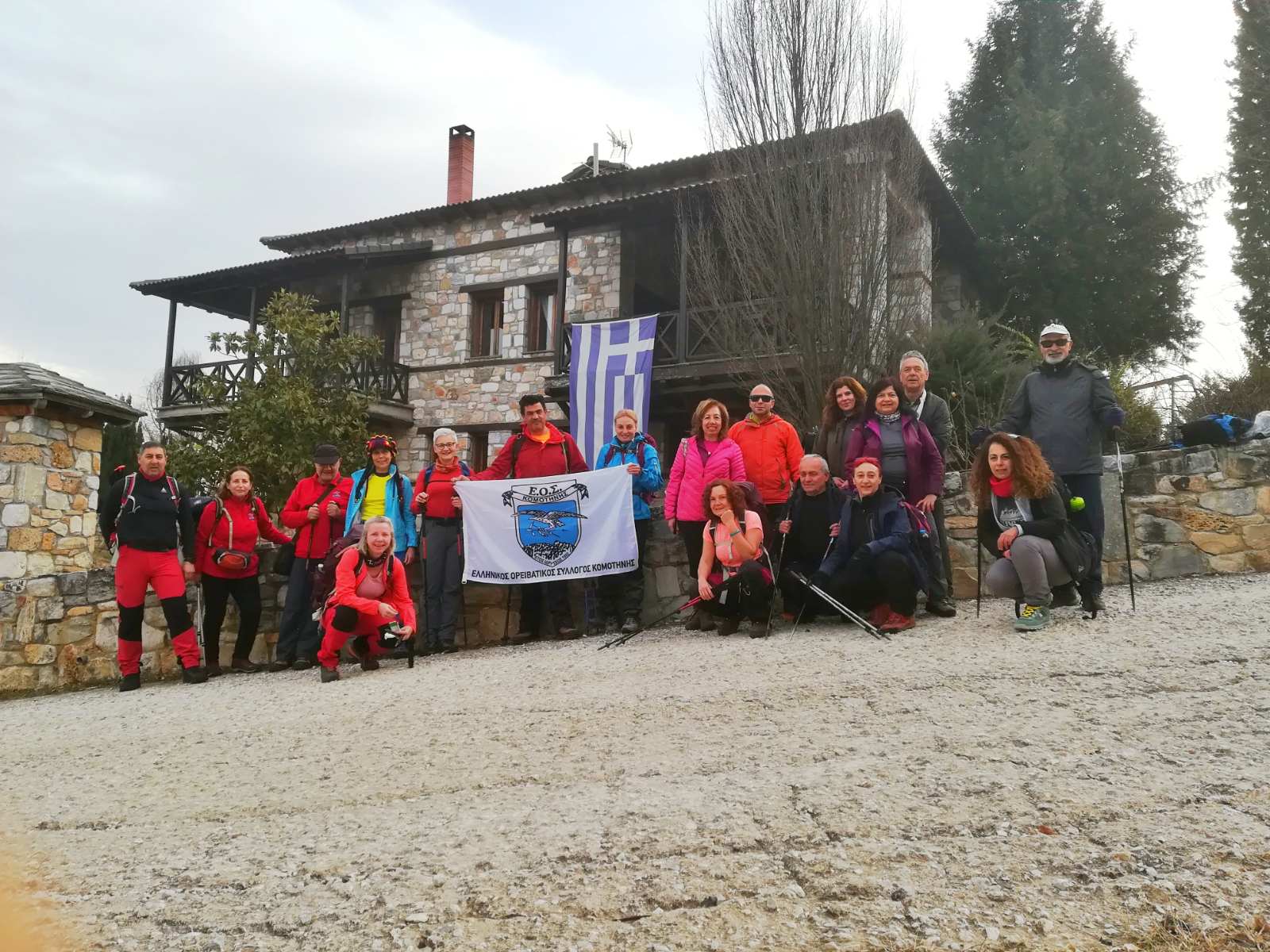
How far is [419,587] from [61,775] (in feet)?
11.1

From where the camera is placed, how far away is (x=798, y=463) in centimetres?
644

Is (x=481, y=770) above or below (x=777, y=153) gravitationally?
below

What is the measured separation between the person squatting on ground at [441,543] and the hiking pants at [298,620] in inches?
32.2

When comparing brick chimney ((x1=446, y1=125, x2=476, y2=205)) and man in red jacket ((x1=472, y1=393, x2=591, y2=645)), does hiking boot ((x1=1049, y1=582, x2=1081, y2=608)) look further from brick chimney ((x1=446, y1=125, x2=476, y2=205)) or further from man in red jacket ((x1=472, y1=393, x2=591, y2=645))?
brick chimney ((x1=446, y1=125, x2=476, y2=205))

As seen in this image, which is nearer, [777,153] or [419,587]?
[419,587]

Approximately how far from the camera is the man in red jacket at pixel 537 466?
→ 6910mm

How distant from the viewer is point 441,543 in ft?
22.3

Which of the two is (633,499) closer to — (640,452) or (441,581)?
(640,452)

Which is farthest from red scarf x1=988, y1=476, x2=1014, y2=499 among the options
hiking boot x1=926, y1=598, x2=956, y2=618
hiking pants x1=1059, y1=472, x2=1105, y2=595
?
hiking boot x1=926, y1=598, x2=956, y2=618

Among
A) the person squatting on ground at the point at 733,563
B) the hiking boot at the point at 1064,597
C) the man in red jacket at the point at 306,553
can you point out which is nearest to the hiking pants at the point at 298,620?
the man in red jacket at the point at 306,553

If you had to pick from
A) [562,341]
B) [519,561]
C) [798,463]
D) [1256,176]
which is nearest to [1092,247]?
[1256,176]

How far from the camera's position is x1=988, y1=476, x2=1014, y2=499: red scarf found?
5.37 metres

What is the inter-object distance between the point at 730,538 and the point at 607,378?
23.7ft

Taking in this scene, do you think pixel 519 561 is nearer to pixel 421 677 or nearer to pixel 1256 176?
pixel 421 677
